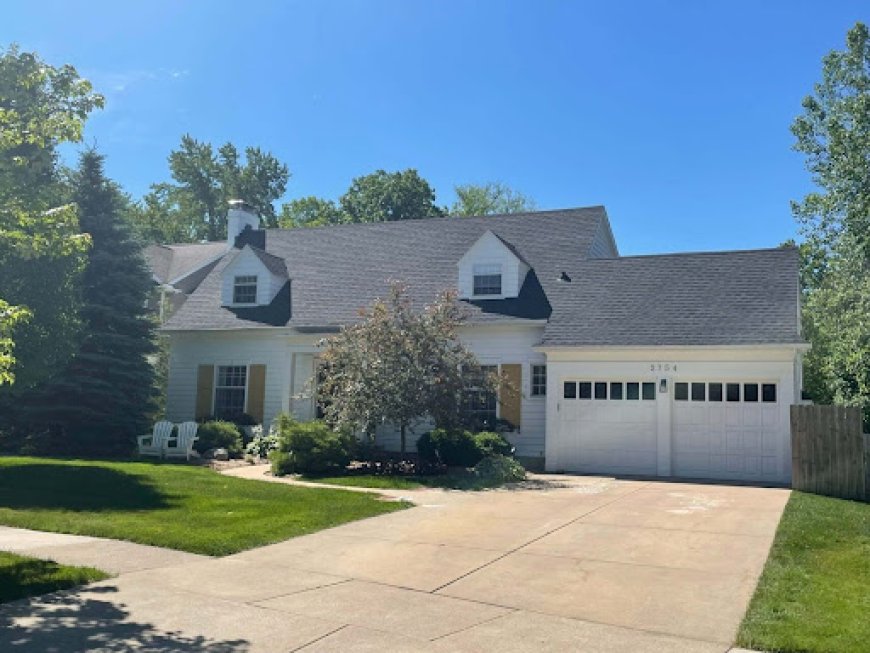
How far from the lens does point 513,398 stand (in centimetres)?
1894

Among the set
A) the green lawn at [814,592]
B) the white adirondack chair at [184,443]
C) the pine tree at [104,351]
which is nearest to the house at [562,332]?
the pine tree at [104,351]

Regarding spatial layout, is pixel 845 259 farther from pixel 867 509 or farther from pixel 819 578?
pixel 819 578

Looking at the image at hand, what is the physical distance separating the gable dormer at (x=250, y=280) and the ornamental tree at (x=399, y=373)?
731cm

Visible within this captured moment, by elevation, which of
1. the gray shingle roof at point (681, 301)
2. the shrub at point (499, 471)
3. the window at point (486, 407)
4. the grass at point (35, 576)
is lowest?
the grass at point (35, 576)

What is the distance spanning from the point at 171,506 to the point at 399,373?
5857 millimetres

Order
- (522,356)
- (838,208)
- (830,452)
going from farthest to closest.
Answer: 1. (838,208)
2. (522,356)
3. (830,452)

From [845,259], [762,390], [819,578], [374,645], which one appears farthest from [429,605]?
[845,259]

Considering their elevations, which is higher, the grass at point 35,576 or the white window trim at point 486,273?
the white window trim at point 486,273

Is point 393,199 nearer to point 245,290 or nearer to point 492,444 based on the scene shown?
point 245,290

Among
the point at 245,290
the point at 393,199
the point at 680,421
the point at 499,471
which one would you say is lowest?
the point at 499,471

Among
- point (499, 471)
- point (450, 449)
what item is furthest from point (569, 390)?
point (450, 449)

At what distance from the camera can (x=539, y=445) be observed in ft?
60.9

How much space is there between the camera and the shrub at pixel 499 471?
1540cm

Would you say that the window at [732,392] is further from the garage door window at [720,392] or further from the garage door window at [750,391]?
the garage door window at [750,391]
